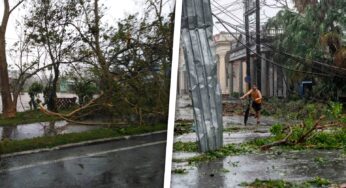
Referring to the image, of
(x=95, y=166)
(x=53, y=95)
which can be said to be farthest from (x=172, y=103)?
(x=53, y=95)

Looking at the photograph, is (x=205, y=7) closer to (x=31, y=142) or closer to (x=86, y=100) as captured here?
(x=86, y=100)

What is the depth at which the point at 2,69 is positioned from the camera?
1.36 m

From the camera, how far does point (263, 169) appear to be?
2668 millimetres

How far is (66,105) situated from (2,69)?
25cm

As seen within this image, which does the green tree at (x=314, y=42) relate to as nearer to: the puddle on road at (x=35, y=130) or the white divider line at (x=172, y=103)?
the white divider line at (x=172, y=103)

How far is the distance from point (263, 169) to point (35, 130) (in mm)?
1681

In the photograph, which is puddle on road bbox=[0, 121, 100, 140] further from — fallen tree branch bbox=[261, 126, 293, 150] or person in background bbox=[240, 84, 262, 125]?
fallen tree branch bbox=[261, 126, 293, 150]

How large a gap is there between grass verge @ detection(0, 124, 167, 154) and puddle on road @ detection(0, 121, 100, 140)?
0.05ft

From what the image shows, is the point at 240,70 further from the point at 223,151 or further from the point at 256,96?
the point at 223,151

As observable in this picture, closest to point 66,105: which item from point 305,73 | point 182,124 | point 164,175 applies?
point 164,175

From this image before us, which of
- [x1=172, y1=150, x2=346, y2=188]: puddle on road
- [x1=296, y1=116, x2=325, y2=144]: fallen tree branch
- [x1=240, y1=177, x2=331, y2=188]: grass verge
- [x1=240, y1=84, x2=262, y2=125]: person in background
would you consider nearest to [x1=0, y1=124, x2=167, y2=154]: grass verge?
[x1=172, y1=150, x2=346, y2=188]: puddle on road

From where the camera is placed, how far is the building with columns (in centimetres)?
283

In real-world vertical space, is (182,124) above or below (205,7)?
below

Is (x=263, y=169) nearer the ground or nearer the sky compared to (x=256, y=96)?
nearer the ground
